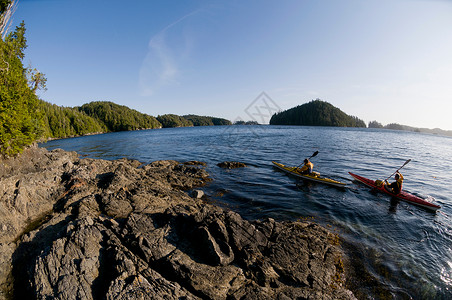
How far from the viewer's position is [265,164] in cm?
2542

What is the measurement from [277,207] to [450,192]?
62.4ft

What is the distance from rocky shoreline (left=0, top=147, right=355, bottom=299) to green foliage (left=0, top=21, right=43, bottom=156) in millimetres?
3474

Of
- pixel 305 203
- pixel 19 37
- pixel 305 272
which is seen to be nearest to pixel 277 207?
pixel 305 203

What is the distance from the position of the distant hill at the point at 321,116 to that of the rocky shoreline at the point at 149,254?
191m

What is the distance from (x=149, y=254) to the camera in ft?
20.7

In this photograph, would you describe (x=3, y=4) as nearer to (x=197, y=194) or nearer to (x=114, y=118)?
(x=197, y=194)

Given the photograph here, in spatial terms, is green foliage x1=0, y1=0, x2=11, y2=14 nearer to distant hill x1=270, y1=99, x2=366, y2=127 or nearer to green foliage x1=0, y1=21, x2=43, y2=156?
green foliage x1=0, y1=21, x2=43, y2=156

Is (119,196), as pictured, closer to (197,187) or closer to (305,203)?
(197,187)

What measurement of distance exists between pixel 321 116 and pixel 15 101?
650 feet

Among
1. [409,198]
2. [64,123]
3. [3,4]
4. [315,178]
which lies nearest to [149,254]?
[315,178]

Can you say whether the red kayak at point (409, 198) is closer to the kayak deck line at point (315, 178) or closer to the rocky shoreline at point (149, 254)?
the kayak deck line at point (315, 178)

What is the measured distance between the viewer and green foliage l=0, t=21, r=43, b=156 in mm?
10969

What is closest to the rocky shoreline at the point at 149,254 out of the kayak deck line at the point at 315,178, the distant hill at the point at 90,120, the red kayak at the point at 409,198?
the kayak deck line at the point at 315,178

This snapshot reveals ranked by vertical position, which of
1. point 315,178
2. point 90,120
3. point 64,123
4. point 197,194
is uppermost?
point 90,120
